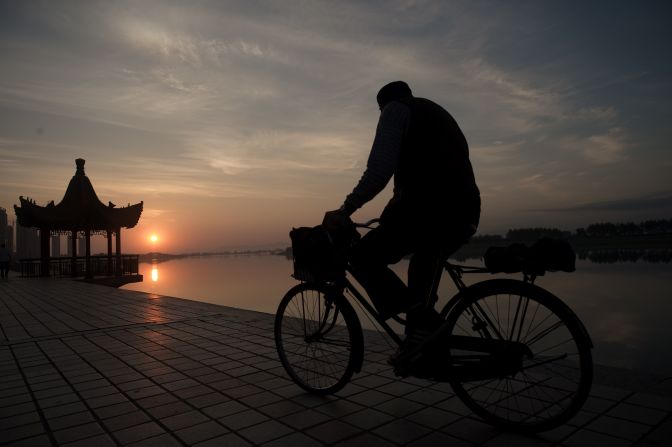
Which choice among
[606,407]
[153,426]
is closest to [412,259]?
[606,407]

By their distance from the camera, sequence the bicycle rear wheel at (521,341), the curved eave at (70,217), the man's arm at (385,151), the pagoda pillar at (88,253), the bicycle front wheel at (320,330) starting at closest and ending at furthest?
1. the bicycle rear wheel at (521,341)
2. the man's arm at (385,151)
3. the bicycle front wheel at (320,330)
4. the curved eave at (70,217)
5. the pagoda pillar at (88,253)

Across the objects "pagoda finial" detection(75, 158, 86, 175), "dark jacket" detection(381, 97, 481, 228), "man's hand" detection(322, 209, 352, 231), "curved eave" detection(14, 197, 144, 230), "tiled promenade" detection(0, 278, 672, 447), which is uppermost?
"pagoda finial" detection(75, 158, 86, 175)

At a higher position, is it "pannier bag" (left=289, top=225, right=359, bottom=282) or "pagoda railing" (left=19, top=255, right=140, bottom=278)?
"pannier bag" (left=289, top=225, right=359, bottom=282)

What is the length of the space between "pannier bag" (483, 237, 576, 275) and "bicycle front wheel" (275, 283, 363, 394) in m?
1.03

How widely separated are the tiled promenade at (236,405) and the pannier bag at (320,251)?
3.02 feet

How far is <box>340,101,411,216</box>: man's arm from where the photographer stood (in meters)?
2.47

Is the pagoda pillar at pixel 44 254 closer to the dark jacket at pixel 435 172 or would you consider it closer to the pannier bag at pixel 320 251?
the pannier bag at pixel 320 251

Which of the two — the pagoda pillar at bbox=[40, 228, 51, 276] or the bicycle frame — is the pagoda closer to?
the pagoda pillar at bbox=[40, 228, 51, 276]

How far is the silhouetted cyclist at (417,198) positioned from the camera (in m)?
2.46

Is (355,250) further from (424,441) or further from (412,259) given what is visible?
(424,441)

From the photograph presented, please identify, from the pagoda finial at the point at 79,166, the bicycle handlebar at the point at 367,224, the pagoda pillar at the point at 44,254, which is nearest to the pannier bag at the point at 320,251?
Answer: the bicycle handlebar at the point at 367,224

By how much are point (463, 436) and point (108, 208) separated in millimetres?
23460

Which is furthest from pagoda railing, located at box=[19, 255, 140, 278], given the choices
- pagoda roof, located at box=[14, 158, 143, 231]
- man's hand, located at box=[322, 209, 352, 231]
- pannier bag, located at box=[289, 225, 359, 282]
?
man's hand, located at box=[322, 209, 352, 231]

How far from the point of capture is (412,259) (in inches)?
102
